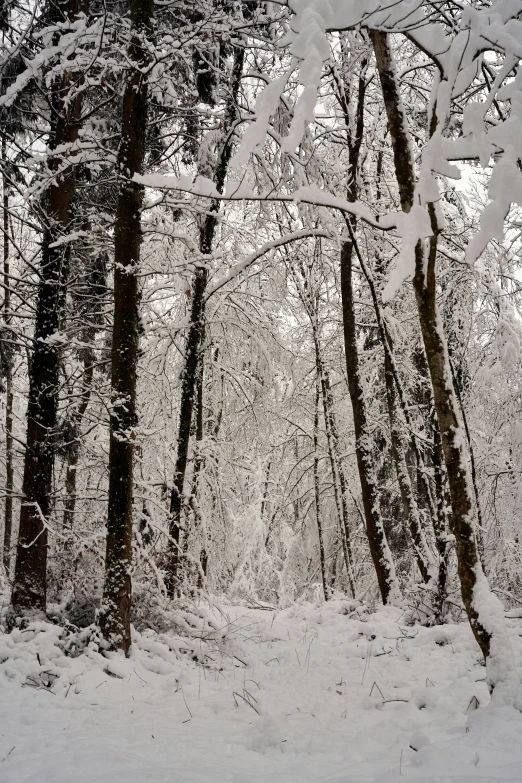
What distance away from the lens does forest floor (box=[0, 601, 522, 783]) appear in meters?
2.62

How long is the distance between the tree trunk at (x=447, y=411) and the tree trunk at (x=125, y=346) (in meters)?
2.67

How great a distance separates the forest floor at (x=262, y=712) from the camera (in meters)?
2.62

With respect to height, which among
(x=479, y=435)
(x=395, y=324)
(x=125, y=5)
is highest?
(x=125, y=5)

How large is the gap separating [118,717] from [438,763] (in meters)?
2.20

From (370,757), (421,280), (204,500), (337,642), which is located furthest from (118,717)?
(204,500)

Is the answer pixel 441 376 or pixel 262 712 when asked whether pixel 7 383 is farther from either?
pixel 441 376

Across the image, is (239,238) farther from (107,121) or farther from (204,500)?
(204,500)

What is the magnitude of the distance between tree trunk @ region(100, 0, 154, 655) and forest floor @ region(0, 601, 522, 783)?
1.83ft

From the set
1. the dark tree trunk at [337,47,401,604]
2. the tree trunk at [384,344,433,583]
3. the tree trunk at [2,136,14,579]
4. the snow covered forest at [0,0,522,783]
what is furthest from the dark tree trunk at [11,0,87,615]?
the tree trunk at [384,344,433,583]

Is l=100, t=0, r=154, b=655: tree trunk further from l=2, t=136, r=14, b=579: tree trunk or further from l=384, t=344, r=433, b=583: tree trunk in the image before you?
l=384, t=344, r=433, b=583: tree trunk

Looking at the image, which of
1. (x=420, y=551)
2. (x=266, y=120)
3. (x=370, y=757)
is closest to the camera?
(x=266, y=120)

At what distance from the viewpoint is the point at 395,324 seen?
904cm

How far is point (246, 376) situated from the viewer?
8727mm

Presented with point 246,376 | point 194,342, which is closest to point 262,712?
point 194,342
